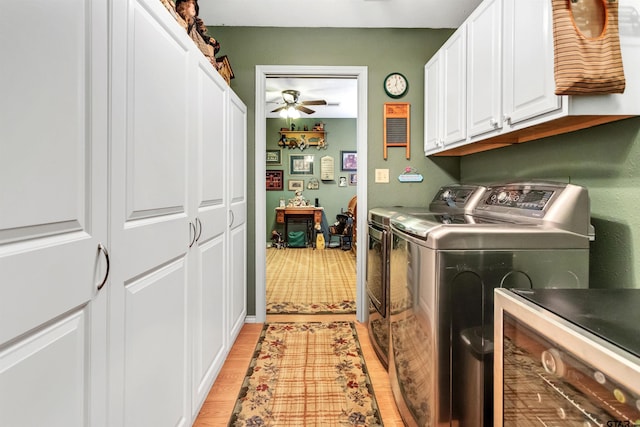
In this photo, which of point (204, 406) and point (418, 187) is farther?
point (418, 187)

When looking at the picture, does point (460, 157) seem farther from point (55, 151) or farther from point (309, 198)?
point (309, 198)

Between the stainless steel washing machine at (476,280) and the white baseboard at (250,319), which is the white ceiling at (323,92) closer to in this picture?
the white baseboard at (250,319)

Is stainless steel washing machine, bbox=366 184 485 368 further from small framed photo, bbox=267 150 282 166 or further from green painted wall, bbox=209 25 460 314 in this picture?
small framed photo, bbox=267 150 282 166

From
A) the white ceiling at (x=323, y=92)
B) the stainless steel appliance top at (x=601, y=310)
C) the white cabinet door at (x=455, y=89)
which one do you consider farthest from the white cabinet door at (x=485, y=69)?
the white ceiling at (x=323, y=92)

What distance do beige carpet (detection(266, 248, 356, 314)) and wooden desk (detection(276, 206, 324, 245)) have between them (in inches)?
27.9

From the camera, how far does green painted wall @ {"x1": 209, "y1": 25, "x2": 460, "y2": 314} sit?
2.86m

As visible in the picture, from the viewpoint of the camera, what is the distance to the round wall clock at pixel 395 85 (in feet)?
9.50

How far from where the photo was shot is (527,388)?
0.79 m

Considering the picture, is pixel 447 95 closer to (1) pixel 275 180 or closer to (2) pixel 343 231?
(2) pixel 343 231

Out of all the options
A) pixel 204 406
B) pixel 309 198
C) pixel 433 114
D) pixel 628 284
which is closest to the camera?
pixel 628 284

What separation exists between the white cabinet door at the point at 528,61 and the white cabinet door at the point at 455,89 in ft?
1.55

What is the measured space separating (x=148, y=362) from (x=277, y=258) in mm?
4521

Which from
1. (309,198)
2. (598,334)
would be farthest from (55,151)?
(309,198)

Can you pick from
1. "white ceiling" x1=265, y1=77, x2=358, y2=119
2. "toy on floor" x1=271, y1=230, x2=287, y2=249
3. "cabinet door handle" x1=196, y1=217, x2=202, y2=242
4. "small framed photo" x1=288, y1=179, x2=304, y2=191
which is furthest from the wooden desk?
"cabinet door handle" x1=196, y1=217, x2=202, y2=242
